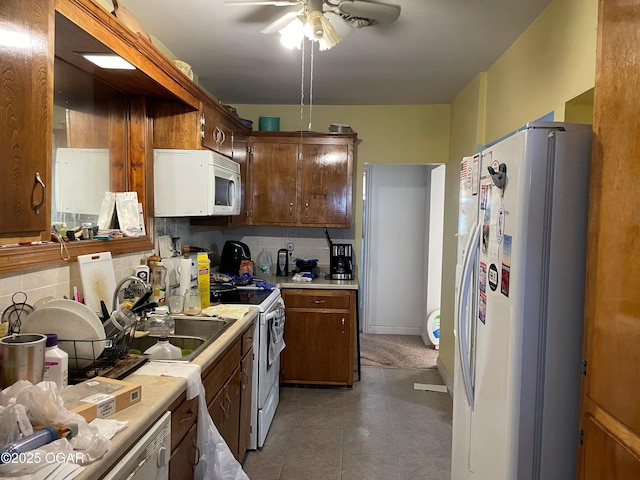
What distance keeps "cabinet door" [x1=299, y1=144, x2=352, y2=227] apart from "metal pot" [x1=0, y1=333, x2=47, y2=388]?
2.83m

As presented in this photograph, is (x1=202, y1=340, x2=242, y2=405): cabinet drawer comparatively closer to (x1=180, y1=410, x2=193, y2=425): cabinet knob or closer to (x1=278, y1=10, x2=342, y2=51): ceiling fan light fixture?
(x1=180, y1=410, x2=193, y2=425): cabinet knob

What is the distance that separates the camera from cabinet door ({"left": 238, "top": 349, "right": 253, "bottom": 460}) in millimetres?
2412

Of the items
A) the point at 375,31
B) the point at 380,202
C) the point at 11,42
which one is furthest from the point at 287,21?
the point at 380,202

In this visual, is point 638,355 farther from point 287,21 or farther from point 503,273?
point 287,21

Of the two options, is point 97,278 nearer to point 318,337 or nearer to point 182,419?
point 182,419

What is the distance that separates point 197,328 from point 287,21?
1.56 metres

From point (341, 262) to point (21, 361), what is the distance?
2.90m

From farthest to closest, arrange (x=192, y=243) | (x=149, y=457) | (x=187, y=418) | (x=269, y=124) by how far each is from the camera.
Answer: (x=269, y=124), (x=192, y=243), (x=187, y=418), (x=149, y=457)

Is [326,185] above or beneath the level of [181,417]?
above

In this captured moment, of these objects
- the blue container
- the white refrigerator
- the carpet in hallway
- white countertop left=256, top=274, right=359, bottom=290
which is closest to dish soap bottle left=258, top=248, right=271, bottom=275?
white countertop left=256, top=274, right=359, bottom=290

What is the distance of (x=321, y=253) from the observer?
169 inches

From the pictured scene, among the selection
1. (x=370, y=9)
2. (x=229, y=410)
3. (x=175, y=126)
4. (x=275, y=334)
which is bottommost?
(x=229, y=410)

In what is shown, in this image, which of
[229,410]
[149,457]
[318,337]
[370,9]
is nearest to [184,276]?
[229,410]

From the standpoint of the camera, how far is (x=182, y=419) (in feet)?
5.09
